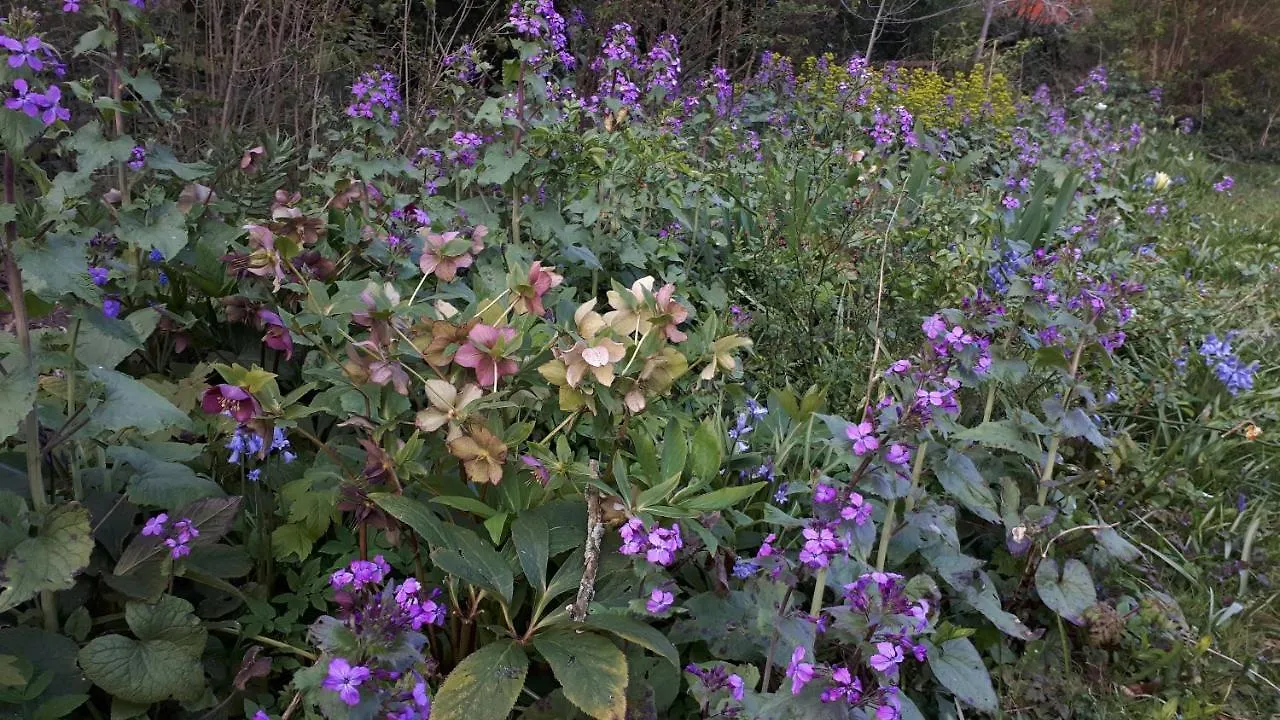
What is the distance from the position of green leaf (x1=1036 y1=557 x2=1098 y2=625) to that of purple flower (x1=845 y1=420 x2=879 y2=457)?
71cm

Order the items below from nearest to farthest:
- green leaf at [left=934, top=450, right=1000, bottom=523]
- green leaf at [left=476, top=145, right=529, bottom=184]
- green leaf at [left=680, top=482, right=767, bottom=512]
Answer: green leaf at [left=680, top=482, right=767, bottom=512], green leaf at [left=934, top=450, right=1000, bottom=523], green leaf at [left=476, top=145, right=529, bottom=184]

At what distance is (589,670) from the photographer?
1215mm

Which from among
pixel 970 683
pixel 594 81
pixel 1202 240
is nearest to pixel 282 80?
pixel 594 81

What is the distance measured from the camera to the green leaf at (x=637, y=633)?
123 cm

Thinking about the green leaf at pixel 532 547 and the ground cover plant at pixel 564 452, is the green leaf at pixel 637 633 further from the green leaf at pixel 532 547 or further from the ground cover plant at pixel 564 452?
the green leaf at pixel 532 547

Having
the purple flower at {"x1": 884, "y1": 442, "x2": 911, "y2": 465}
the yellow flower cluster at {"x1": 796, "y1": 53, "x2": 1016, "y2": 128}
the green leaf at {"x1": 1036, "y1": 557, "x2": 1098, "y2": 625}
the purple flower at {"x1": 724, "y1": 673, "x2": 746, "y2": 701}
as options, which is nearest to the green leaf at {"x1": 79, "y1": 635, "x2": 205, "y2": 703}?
the purple flower at {"x1": 724, "y1": 673, "x2": 746, "y2": 701}

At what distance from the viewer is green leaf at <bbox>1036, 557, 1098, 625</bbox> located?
171 centimetres

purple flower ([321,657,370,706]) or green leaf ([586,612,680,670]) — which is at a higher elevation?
purple flower ([321,657,370,706])

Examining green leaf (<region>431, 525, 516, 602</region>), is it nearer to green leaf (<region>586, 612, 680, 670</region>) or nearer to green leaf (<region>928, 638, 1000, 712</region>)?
green leaf (<region>586, 612, 680, 670</region>)

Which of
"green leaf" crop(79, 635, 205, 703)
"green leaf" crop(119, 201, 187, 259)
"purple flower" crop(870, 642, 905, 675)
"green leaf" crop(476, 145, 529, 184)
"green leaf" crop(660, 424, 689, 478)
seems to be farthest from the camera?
"green leaf" crop(476, 145, 529, 184)

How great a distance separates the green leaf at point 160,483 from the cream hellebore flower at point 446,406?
44 centimetres

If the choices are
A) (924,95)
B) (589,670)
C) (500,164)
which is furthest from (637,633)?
(924,95)

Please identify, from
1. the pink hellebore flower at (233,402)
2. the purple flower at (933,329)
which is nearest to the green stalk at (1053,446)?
the purple flower at (933,329)

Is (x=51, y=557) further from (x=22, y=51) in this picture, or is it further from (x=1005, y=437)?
(x=1005, y=437)
